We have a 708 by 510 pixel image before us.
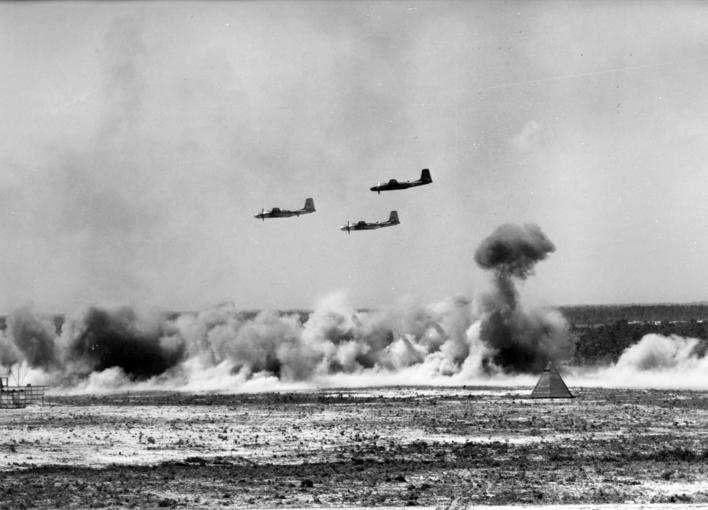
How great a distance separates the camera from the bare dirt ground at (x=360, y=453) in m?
39.3

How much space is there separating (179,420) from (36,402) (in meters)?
22.5

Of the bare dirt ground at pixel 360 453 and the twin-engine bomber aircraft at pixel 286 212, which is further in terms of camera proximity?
the twin-engine bomber aircraft at pixel 286 212

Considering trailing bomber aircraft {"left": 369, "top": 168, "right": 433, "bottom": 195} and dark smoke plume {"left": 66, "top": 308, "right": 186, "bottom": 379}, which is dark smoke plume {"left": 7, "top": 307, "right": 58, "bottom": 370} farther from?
trailing bomber aircraft {"left": 369, "top": 168, "right": 433, "bottom": 195}

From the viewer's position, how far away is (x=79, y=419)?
6894 centimetres

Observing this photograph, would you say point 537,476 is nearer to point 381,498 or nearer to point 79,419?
point 381,498

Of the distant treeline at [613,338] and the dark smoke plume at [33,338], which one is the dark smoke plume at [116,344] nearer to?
the dark smoke plume at [33,338]

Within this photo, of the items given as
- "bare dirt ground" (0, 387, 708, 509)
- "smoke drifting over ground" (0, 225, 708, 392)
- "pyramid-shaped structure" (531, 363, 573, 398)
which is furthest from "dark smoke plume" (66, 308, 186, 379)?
"pyramid-shaped structure" (531, 363, 573, 398)

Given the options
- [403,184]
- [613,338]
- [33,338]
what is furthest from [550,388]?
[613,338]

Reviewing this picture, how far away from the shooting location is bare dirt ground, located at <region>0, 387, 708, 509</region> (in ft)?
129

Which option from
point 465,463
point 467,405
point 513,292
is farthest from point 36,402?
point 465,463

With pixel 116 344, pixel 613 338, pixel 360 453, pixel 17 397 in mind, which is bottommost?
pixel 360 453

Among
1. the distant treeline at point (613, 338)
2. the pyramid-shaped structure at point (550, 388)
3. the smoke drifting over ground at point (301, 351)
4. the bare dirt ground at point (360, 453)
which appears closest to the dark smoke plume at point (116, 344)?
the smoke drifting over ground at point (301, 351)

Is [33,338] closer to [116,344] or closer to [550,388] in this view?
[116,344]

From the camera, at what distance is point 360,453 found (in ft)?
167
